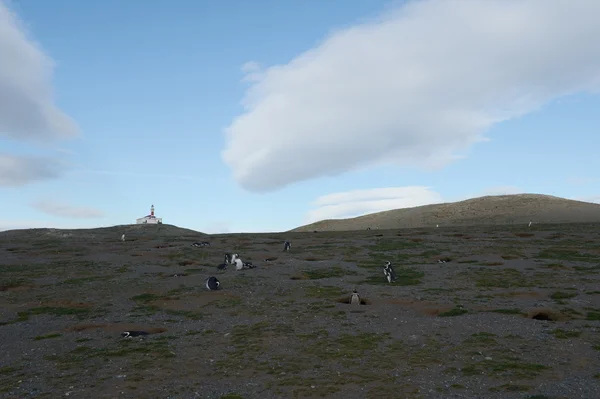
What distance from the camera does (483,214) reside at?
9444 centimetres

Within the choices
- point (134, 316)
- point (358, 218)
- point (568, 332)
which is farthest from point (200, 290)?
point (358, 218)

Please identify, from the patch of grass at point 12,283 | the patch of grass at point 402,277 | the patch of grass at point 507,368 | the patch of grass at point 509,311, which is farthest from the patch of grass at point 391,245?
the patch of grass at point 507,368

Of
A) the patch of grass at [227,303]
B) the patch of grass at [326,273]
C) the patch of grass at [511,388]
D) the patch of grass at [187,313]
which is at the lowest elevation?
the patch of grass at [511,388]

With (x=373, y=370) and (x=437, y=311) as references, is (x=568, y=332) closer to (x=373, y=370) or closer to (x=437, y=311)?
(x=437, y=311)

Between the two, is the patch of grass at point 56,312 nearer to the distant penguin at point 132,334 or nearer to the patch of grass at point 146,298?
the patch of grass at point 146,298

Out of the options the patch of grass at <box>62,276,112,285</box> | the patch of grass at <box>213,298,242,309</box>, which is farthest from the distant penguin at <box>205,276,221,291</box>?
the patch of grass at <box>62,276,112,285</box>

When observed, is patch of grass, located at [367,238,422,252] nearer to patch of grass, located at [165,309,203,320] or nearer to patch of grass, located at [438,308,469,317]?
patch of grass, located at [438,308,469,317]

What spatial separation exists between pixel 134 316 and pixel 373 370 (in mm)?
11711

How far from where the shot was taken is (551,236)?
48.5 metres

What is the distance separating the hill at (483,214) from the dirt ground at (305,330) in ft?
185

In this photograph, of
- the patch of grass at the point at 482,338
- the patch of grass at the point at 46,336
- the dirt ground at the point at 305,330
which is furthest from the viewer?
the patch of grass at the point at 46,336

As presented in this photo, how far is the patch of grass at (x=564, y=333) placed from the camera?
49.3ft

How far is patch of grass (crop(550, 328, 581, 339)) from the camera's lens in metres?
15.0

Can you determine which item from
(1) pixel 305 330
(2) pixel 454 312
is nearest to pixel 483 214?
(2) pixel 454 312
